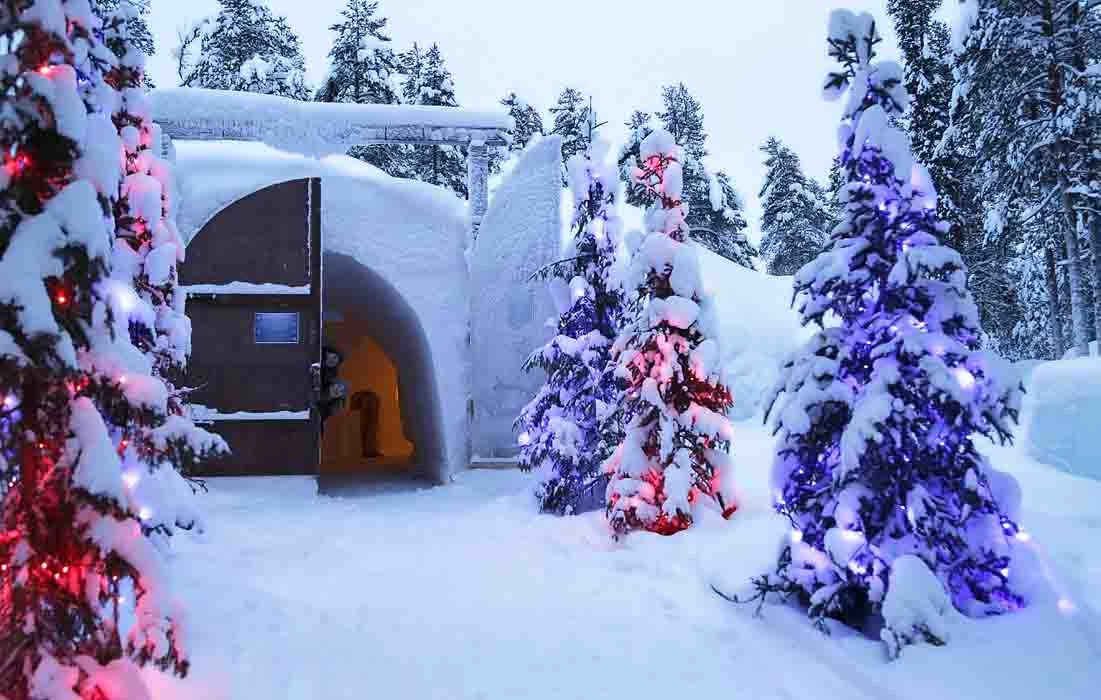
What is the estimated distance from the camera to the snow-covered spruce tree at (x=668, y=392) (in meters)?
7.11

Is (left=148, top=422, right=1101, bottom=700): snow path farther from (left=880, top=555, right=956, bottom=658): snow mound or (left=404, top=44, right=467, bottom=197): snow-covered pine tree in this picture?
(left=404, top=44, right=467, bottom=197): snow-covered pine tree

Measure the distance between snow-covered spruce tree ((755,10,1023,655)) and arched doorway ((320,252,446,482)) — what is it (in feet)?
26.9

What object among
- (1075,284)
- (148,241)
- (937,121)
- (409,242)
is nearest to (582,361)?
(148,241)

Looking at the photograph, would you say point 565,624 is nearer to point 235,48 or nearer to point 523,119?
point 235,48

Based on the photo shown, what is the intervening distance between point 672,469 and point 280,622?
3.47 meters

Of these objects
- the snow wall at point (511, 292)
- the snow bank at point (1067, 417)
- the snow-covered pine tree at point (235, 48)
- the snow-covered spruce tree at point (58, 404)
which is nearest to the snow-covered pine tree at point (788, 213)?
the snow-covered pine tree at point (235, 48)

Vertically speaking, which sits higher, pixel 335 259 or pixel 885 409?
pixel 335 259

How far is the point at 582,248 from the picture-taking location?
360 inches

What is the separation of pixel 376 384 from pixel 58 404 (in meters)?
20.0

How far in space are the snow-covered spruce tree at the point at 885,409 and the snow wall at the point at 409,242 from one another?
798 cm

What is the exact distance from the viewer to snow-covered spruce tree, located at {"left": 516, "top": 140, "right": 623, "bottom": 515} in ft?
28.8

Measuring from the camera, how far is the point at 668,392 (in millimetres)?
7312

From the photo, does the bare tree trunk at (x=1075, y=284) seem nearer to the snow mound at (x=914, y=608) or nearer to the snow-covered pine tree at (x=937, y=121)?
the snow-covered pine tree at (x=937, y=121)

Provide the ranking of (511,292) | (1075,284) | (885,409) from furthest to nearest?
(1075,284) < (511,292) < (885,409)
